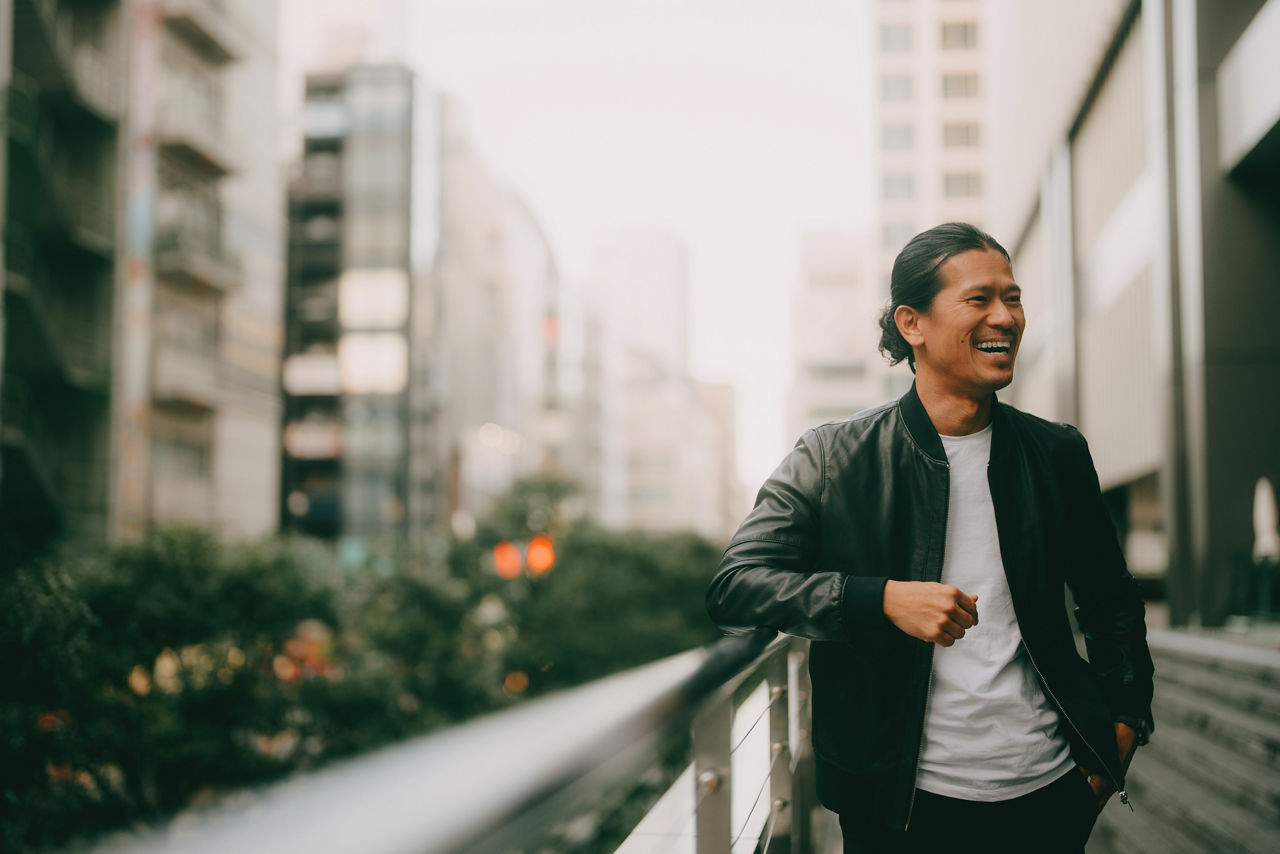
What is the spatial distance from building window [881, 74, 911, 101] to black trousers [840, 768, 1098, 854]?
55.9 metres

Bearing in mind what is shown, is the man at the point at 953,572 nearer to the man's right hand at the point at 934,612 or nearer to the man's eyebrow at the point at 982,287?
the man's eyebrow at the point at 982,287

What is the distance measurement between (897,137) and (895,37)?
5.04 meters

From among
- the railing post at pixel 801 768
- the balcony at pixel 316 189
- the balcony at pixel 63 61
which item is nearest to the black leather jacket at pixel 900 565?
the railing post at pixel 801 768

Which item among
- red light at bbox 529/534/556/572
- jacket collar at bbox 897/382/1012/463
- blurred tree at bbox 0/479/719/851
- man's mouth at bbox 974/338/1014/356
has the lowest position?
blurred tree at bbox 0/479/719/851

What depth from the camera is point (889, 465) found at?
5.49 ft

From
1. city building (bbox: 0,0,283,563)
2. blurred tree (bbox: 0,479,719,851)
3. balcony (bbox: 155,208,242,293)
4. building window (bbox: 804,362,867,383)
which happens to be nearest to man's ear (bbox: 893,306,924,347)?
→ blurred tree (bbox: 0,479,719,851)

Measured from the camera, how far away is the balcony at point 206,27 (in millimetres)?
22125

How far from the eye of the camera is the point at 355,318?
40406mm

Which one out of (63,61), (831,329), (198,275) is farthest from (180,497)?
(831,329)

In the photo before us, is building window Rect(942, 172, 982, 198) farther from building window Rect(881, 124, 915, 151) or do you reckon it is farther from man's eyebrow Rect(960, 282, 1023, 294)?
man's eyebrow Rect(960, 282, 1023, 294)

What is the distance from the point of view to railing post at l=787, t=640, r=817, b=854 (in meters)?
2.93

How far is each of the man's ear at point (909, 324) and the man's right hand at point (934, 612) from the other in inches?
18.9

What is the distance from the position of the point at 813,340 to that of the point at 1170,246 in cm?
6566

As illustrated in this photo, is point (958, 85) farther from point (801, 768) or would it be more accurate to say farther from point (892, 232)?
point (801, 768)
